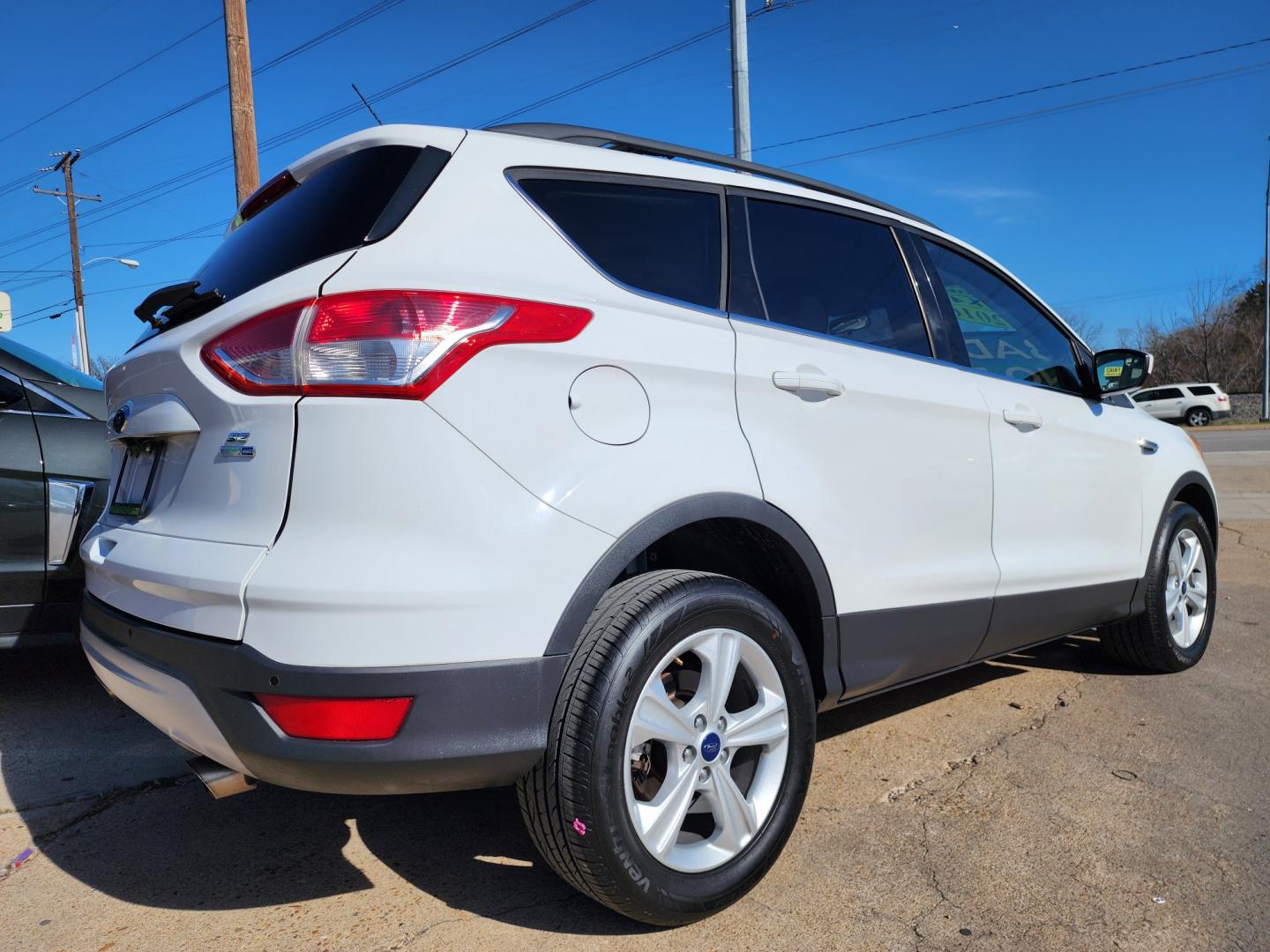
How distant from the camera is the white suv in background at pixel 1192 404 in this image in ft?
119

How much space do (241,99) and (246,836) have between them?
9607mm

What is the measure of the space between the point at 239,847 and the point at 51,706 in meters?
1.80

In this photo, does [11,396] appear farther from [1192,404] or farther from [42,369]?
[1192,404]

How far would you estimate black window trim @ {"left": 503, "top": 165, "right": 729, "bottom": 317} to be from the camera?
2.12m

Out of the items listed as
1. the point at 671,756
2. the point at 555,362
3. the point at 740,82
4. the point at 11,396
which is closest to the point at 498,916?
the point at 671,756

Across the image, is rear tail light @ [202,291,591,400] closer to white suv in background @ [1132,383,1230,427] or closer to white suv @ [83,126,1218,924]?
white suv @ [83,126,1218,924]

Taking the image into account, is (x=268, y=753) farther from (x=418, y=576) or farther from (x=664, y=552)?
(x=664, y=552)

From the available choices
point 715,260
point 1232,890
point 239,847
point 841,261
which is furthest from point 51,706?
point 1232,890

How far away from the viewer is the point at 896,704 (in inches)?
150

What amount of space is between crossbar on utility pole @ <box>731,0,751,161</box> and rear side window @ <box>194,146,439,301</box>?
27.1 ft

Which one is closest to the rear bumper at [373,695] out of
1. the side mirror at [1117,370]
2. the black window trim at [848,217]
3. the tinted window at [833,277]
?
the black window trim at [848,217]

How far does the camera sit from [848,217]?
3.02 m

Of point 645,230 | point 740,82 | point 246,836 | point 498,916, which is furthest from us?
point 740,82

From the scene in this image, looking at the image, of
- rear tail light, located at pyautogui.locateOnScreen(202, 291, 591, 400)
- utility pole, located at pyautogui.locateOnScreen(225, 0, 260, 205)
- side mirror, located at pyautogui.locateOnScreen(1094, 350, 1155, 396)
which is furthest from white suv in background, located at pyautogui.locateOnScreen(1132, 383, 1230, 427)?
rear tail light, located at pyautogui.locateOnScreen(202, 291, 591, 400)
